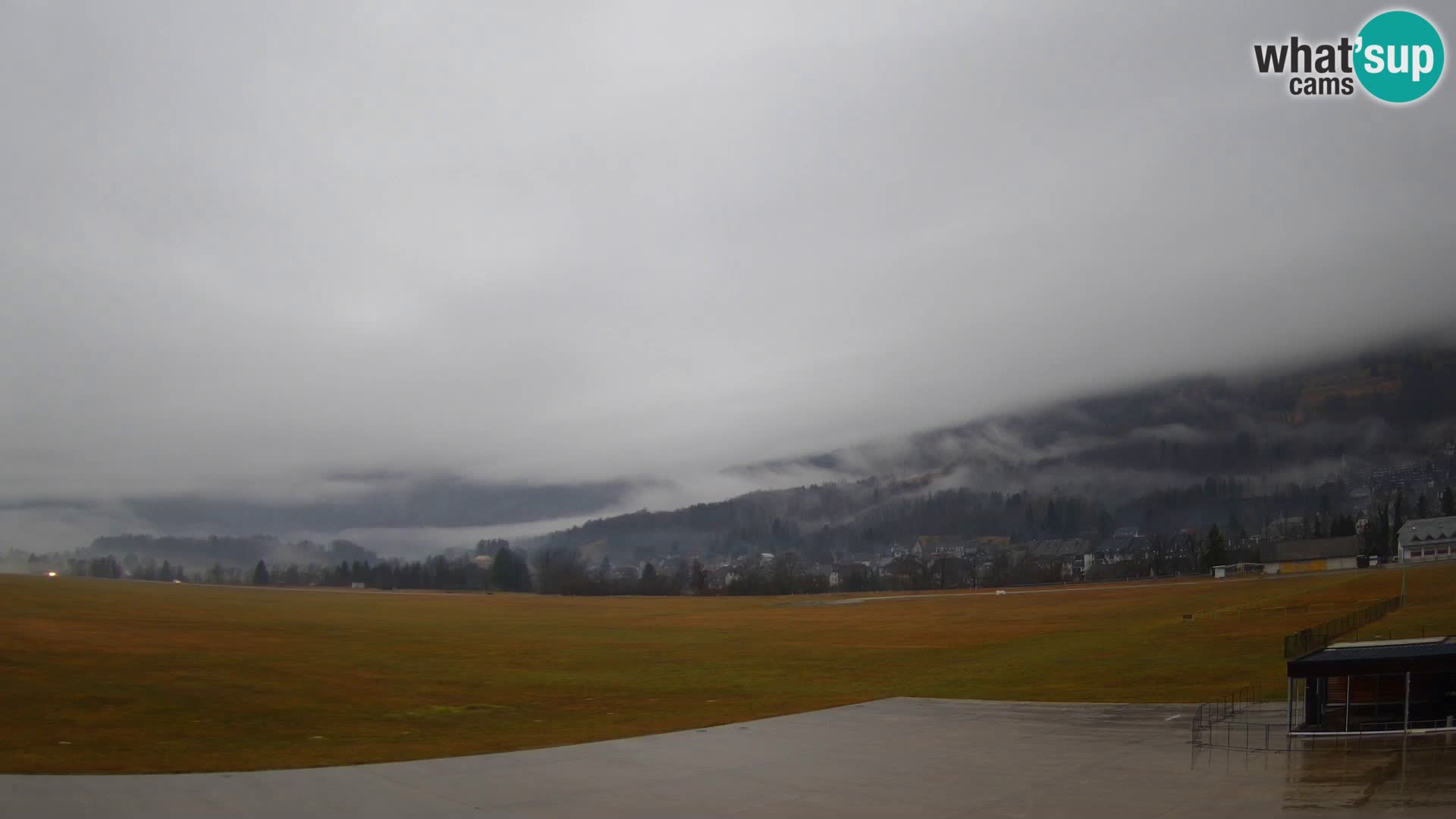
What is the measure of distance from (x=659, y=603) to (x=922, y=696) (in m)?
116

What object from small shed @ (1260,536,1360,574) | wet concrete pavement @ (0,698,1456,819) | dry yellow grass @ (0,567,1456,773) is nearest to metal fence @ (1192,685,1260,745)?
wet concrete pavement @ (0,698,1456,819)

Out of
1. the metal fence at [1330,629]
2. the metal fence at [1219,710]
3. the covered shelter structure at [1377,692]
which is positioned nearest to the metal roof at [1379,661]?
the covered shelter structure at [1377,692]

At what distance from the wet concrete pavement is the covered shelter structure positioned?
1.60 meters

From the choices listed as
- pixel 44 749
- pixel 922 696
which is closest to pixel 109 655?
pixel 44 749

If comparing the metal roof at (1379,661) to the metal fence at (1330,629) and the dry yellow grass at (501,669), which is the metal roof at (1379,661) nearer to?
the metal fence at (1330,629)

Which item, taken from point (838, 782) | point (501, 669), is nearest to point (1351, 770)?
point (838, 782)

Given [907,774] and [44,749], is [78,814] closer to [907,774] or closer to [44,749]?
[44,749]

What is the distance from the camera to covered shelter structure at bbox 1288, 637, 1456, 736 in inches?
1203

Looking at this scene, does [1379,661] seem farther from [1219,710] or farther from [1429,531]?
[1429,531]

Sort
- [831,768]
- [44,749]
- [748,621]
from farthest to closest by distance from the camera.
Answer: [748,621], [831,768], [44,749]

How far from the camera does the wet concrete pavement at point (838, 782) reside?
21.1 metres

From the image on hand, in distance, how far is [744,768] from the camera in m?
27.3

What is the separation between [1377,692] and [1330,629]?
27.5m

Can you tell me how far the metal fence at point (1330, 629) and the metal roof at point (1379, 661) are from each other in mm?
1563
